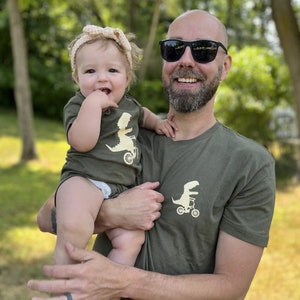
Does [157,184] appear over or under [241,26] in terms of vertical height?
under

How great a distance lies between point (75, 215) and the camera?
222cm

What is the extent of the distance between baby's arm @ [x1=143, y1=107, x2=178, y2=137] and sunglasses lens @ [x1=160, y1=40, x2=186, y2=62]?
28 cm

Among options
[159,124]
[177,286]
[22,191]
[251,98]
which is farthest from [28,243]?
[251,98]

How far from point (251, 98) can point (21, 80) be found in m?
5.33

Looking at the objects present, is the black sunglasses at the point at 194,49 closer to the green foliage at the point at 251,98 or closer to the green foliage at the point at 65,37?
the green foliage at the point at 251,98

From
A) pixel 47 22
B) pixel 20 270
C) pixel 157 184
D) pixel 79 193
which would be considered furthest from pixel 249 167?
pixel 47 22

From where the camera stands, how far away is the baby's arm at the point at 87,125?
2.29m

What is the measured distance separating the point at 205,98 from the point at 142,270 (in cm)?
84

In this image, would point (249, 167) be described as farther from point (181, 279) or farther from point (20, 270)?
point (20, 270)

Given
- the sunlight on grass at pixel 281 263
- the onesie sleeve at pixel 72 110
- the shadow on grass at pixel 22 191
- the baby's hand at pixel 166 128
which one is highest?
the onesie sleeve at pixel 72 110

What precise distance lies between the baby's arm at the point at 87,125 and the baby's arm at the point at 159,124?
341 millimetres

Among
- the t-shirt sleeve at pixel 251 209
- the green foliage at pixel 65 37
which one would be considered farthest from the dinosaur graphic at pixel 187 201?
the green foliage at pixel 65 37

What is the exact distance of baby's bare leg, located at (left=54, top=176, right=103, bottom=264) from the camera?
87.3 inches

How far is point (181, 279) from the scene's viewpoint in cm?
225
